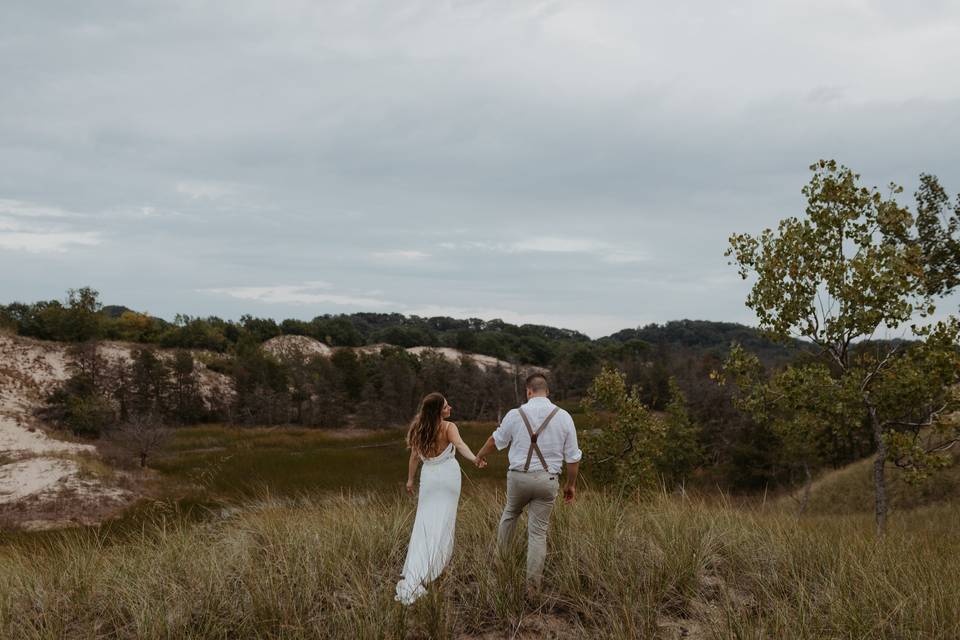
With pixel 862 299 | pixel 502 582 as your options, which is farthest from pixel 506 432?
pixel 862 299

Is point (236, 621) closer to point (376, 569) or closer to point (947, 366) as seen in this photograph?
point (376, 569)

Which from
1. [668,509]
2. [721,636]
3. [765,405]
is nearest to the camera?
[721,636]

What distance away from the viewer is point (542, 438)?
647 centimetres

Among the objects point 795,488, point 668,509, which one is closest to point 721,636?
point 668,509

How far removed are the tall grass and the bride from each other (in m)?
0.33

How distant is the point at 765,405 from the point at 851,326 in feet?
8.88

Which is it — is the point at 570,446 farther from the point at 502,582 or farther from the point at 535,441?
the point at 502,582

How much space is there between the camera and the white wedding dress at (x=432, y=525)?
6117 millimetres

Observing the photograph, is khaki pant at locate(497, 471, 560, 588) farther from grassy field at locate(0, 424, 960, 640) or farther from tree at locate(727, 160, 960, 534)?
tree at locate(727, 160, 960, 534)

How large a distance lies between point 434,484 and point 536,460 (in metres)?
1.30

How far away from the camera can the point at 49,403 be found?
202 ft

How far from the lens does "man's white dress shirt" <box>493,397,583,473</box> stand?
6473 millimetres

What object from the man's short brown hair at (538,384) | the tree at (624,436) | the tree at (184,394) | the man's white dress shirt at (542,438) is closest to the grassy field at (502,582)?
the man's white dress shirt at (542,438)

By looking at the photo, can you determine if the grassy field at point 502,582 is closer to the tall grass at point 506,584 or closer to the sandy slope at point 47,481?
the tall grass at point 506,584
